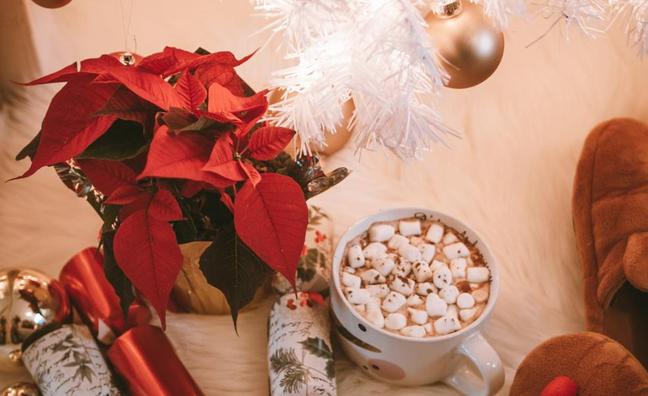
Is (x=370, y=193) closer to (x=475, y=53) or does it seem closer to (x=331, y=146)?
(x=331, y=146)

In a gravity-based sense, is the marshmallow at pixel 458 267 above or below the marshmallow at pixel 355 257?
below

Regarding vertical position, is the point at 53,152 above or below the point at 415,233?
above

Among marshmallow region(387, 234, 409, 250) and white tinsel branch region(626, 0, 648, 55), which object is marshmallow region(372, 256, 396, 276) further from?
white tinsel branch region(626, 0, 648, 55)

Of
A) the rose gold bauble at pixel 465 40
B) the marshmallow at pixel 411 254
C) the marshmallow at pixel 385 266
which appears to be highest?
the rose gold bauble at pixel 465 40

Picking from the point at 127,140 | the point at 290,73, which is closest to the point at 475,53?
the point at 290,73

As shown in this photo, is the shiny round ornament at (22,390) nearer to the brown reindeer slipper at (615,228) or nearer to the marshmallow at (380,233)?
the marshmallow at (380,233)

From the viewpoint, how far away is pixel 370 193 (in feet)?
2.16

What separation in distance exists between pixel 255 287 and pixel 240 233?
0.23 ft

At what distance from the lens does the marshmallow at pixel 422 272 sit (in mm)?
514

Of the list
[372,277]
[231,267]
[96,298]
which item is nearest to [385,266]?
[372,277]

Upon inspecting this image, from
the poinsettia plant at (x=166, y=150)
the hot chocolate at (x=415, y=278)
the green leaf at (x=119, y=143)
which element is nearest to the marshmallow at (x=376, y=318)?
the hot chocolate at (x=415, y=278)

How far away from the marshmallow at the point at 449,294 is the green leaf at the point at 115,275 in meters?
0.24

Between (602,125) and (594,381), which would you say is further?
(602,125)

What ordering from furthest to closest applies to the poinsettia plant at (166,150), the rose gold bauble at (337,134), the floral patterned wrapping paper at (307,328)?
the rose gold bauble at (337,134), the floral patterned wrapping paper at (307,328), the poinsettia plant at (166,150)
